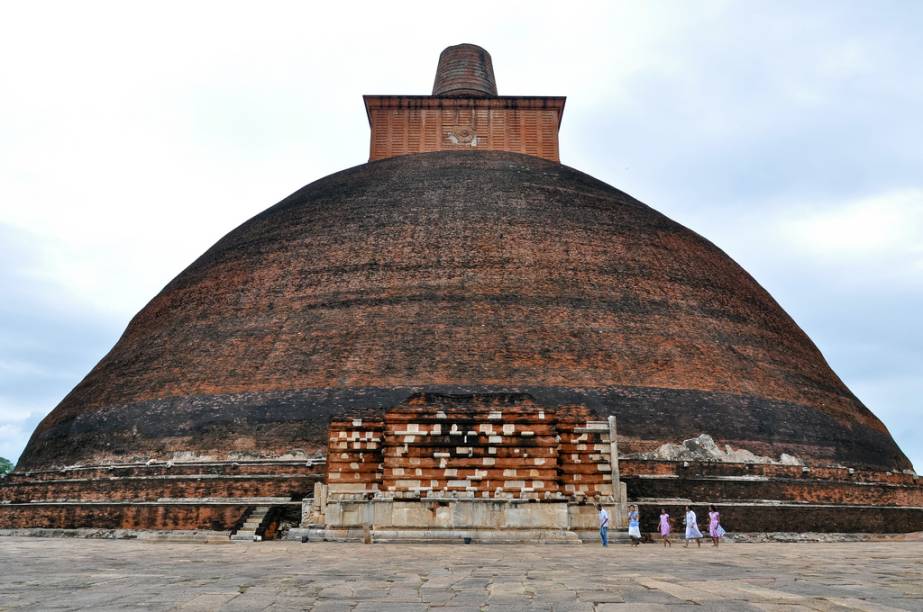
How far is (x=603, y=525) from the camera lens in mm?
11555

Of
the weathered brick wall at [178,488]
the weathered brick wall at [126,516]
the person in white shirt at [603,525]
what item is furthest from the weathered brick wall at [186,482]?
the person in white shirt at [603,525]

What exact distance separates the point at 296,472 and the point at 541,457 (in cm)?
566

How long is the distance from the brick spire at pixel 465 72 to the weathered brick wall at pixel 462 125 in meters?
1.33

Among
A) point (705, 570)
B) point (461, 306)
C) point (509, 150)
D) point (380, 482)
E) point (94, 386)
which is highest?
point (509, 150)

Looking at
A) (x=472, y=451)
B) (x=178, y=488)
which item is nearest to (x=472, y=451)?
(x=472, y=451)

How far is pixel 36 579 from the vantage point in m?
5.64

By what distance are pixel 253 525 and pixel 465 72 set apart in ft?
64.8

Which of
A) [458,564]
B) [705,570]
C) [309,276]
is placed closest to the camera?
[705,570]

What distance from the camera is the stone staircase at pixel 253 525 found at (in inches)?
514

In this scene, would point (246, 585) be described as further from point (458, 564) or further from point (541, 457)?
point (541, 457)

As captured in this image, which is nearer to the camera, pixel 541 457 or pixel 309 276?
pixel 541 457

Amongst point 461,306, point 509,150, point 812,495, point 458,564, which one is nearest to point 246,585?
point 458,564

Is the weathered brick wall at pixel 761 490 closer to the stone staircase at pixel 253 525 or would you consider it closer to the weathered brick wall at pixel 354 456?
the weathered brick wall at pixel 354 456

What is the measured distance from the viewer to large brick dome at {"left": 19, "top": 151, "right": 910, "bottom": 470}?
16406 millimetres
